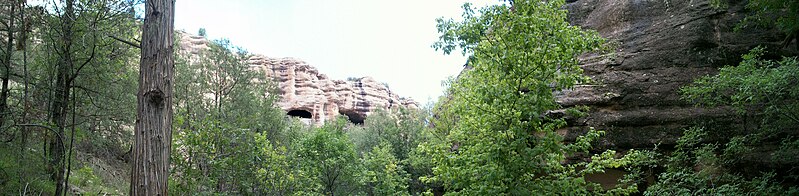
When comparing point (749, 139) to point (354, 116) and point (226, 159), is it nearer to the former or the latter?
point (226, 159)

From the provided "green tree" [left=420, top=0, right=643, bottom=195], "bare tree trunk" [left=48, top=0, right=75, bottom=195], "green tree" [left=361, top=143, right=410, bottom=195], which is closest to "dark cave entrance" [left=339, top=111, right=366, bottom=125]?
"green tree" [left=361, top=143, right=410, bottom=195]

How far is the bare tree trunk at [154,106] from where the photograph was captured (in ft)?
14.1

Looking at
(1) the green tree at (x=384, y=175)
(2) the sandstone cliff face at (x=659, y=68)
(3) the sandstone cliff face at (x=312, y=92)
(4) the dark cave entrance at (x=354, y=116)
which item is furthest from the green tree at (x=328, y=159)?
(4) the dark cave entrance at (x=354, y=116)

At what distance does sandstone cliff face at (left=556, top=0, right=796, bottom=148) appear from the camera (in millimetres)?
9469

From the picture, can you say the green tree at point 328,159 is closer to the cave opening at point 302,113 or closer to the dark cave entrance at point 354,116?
the cave opening at point 302,113

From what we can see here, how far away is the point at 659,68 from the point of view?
1044cm

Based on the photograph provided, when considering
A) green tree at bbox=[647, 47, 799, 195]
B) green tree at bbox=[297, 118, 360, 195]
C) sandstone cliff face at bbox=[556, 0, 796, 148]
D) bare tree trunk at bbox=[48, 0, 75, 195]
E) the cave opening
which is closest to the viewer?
green tree at bbox=[647, 47, 799, 195]

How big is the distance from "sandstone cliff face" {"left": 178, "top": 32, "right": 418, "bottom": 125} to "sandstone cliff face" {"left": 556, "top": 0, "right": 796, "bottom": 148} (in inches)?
1100

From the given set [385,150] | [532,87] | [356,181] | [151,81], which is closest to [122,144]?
[356,181]

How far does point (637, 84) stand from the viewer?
33.6 ft

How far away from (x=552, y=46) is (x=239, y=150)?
6.77 meters

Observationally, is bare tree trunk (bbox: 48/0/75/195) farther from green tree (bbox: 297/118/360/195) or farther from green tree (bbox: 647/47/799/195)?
green tree (bbox: 647/47/799/195)

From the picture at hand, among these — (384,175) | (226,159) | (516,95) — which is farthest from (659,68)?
(384,175)

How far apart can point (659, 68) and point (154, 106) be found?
998 cm
